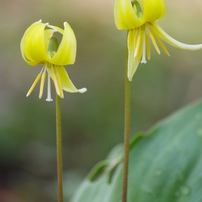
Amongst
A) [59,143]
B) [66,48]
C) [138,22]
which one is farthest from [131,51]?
[59,143]

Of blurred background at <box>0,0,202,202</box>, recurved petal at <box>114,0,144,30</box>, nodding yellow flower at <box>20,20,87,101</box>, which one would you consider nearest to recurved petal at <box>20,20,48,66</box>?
nodding yellow flower at <box>20,20,87,101</box>

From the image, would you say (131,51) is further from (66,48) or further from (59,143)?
(59,143)

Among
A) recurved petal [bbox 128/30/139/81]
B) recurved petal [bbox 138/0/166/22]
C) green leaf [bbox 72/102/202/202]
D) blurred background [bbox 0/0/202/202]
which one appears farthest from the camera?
blurred background [bbox 0/0/202/202]

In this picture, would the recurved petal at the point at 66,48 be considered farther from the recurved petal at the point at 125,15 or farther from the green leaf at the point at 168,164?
the green leaf at the point at 168,164

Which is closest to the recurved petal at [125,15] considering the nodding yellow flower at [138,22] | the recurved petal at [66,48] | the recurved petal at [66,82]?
the nodding yellow flower at [138,22]

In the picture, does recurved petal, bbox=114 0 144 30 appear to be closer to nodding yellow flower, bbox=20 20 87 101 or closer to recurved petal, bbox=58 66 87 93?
nodding yellow flower, bbox=20 20 87 101

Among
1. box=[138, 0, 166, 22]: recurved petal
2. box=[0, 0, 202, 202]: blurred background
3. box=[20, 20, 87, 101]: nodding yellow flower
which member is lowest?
box=[0, 0, 202, 202]: blurred background

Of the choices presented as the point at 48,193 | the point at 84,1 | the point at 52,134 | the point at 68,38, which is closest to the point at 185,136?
the point at 68,38

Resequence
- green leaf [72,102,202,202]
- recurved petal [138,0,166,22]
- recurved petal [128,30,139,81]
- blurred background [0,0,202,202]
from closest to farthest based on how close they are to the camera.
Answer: recurved petal [138,0,166,22], recurved petal [128,30,139,81], green leaf [72,102,202,202], blurred background [0,0,202,202]
